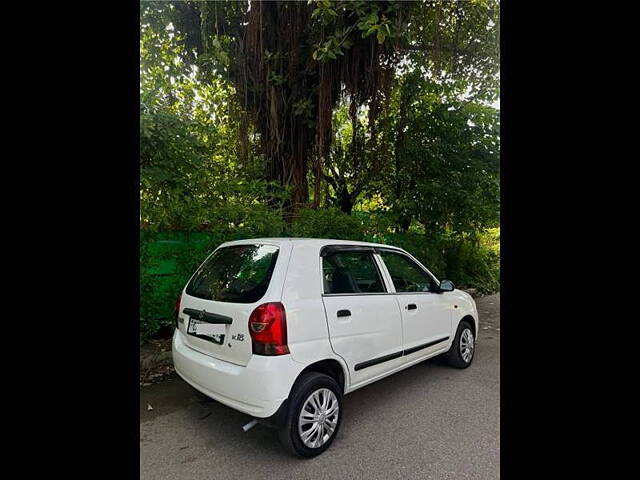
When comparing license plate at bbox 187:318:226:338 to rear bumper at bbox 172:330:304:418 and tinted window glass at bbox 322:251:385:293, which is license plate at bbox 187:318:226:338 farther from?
tinted window glass at bbox 322:251:385:293

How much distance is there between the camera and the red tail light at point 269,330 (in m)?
2.02

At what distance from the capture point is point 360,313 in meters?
2.51

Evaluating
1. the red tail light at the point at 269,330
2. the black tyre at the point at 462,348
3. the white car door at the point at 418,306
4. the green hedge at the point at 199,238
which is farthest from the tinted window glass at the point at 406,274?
the green hedge at the point at 199,238

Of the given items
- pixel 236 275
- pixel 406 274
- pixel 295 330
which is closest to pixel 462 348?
pixel 406 274

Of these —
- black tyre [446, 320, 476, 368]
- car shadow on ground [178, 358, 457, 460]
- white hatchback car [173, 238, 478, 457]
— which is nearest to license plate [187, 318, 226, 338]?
white hatchback car [173, 238, 478, 457]

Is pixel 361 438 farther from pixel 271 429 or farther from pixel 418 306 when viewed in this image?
pixel 418 306

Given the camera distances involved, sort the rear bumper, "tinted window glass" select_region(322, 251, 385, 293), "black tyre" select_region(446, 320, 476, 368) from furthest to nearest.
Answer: "black tyre" select_region(446, 320, 476, 368)
"tinted window glass" select_region(322, 251, 385, 293)
the rear bumper

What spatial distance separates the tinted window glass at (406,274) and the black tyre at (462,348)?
0.79m

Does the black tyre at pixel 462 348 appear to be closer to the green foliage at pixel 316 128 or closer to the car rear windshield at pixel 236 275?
the green foliage at pixel 316 128

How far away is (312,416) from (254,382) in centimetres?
49

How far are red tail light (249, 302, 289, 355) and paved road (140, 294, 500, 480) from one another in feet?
2.53

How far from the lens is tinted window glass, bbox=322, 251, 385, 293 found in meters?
2.50
